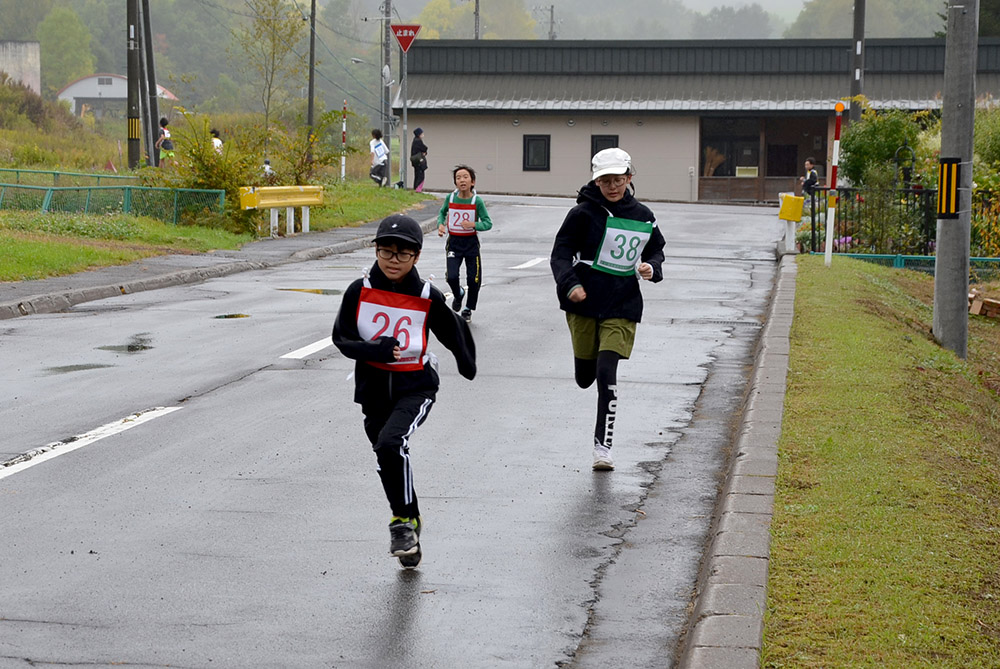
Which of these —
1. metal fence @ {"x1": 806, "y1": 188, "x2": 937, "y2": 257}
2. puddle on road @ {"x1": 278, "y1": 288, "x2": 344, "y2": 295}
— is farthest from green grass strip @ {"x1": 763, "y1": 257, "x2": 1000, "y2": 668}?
metal fence @ {"x1": 806, "y1": 188, "x2": 937, "y2": 257}

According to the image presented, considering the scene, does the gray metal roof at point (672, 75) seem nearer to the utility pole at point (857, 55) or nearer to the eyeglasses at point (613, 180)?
the utility pole at point (857, 55)

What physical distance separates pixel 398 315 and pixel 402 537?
96 cm

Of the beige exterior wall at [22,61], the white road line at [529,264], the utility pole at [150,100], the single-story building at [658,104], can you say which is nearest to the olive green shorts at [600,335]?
the white road line at [529,264]

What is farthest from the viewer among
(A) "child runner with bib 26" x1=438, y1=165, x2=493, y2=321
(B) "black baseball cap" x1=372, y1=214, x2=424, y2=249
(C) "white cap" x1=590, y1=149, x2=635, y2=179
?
(A) "child runner with bib 26" x1=438, y1=165, x2=493, y2=321

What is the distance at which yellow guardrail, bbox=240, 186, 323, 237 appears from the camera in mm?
23297

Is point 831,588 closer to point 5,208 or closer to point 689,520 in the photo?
point 689,520

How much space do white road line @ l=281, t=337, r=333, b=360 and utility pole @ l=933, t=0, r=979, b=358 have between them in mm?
5990

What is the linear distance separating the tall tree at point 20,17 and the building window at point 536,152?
4232 inches

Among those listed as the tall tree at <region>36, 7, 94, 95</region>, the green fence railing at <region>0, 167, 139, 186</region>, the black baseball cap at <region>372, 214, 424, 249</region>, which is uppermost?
the tall tree at <region>36, 7, 94, 95</region>

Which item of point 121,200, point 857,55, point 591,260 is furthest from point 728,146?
point 591,260

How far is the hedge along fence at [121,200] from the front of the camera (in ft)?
73.9

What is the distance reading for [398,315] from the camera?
18.9 ft

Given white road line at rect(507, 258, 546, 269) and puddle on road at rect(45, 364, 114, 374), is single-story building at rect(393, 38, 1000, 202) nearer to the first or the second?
white road line at rect(507, 258, 546, 269)

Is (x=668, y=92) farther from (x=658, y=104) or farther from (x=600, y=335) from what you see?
(x=600, y=335)
